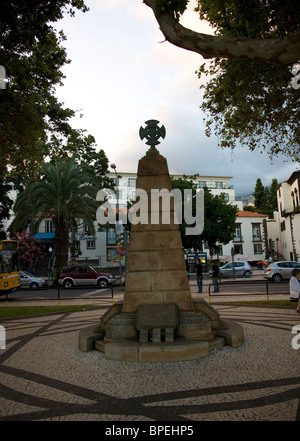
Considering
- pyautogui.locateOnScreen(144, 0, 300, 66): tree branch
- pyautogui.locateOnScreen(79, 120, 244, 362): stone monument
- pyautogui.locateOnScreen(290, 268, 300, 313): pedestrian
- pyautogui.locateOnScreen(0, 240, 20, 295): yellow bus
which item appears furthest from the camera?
pyautogui.locateOnScreen(0, 240, 20, 295): yellow bus

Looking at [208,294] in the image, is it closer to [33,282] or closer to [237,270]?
[237,270]

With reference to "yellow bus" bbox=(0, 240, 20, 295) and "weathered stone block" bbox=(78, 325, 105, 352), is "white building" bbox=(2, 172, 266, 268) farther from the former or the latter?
"weathered stone block" bbox=(78, 325, 105, 352)

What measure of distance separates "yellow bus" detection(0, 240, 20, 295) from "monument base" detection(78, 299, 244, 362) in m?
12.8

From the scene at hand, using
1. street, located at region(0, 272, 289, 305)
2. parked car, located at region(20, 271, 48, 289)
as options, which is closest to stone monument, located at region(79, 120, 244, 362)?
street, located at region(0, 272, 289, 305)

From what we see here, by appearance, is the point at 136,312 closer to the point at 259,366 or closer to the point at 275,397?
the point at 259,366

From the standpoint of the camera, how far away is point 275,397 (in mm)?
3859

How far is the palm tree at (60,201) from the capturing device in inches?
905

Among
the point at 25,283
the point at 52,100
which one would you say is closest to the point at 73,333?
the point at 52,100

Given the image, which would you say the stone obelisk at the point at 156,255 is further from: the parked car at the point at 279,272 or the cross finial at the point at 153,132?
the parked car at the point at 279,272

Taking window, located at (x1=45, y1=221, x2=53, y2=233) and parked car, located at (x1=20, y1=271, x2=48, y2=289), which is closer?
parked car, located at (x1=20, y1=271, x2=48, y2=289)

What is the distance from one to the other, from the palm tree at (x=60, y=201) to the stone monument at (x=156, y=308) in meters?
16.8

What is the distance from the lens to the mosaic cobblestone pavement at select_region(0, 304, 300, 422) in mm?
3578

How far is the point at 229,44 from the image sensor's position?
5258mm
